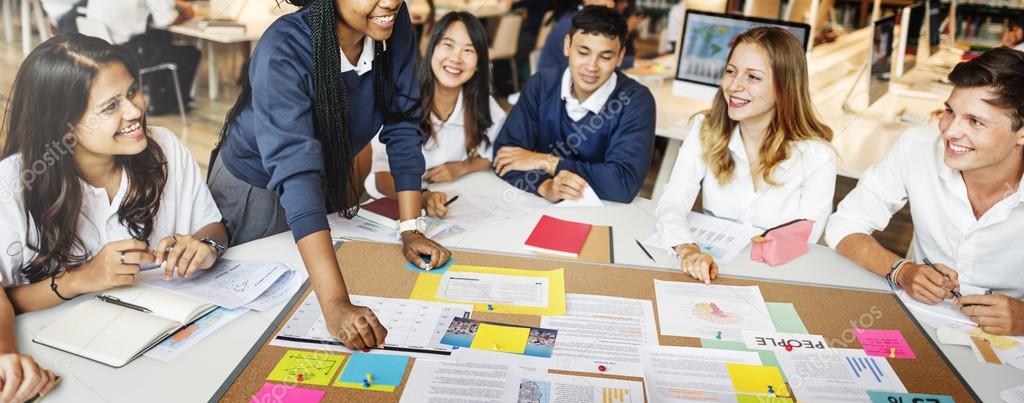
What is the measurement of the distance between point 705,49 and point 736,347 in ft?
6.38

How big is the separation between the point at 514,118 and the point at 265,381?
4.46 feet

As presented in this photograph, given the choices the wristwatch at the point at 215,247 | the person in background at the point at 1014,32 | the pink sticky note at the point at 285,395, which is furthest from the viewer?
the person in background at the point at 1014,32

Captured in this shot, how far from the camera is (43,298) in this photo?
1.26m

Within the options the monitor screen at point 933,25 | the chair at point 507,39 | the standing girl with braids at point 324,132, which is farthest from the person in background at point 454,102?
the chair at point 507,39

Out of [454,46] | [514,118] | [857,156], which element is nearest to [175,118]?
[454,46]

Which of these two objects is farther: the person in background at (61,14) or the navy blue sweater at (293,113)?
the person in background at (61,14)

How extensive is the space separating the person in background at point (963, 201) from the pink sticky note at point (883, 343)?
0.19 meters

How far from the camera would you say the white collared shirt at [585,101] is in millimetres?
2182

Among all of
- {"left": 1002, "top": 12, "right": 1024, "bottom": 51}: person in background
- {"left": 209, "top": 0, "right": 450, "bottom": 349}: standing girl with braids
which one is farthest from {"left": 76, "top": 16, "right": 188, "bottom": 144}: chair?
{"left": 1002, "top": 12, "right": 1024, "bottom": 51}: person in background

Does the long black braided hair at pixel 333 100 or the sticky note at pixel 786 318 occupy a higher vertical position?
Result: the long black braided hair at pixel 333 100

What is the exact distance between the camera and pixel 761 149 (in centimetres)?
189

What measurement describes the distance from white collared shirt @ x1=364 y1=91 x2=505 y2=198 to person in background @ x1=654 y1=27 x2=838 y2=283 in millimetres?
687

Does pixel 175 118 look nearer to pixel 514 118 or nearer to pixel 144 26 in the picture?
pixel 144 26

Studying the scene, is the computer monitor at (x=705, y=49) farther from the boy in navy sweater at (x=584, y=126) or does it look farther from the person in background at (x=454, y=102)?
the person in background at (x=454, y=102)
